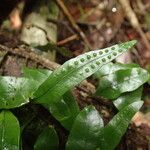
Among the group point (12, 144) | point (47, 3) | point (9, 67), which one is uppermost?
point (47, 3)

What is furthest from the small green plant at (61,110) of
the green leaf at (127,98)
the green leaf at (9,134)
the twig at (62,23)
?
the twig at (62,23)

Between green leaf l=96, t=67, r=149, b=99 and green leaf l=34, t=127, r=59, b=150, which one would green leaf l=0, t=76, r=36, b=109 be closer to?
green leaf l=34, t=127, r=59, b=150

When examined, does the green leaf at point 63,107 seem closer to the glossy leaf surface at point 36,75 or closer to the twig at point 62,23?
the glossy leaf surface at point 36,75

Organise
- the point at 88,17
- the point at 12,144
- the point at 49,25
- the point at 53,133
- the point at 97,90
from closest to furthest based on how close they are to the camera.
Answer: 1. the point at 12,144
2. the point at 53,133
3. the point at 97,90
4. the point at 49,25
5. the point at 88,17

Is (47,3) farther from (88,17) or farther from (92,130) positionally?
(92,130)

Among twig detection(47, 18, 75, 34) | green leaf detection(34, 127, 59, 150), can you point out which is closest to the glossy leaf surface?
green leaf detection(34, 127, 59, 150)

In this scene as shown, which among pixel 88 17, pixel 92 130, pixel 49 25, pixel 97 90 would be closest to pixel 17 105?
pixel 92 130

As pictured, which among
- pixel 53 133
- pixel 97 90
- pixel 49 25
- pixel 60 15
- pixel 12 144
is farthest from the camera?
pixel 60 15

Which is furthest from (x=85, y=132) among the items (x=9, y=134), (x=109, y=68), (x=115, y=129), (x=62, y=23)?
(x=62, y=23)

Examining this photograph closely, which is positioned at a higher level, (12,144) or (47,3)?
(47,3)
